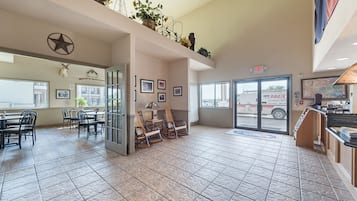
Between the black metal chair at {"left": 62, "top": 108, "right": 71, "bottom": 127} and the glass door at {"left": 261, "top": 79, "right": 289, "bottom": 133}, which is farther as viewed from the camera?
the black metal chair at {"left": 62, "top": 108, "right": 71, "bottom": 127}

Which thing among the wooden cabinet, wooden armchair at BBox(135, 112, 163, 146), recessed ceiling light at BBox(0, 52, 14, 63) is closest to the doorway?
the wooden cabinet

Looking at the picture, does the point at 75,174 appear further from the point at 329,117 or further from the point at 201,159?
the point at 329,117

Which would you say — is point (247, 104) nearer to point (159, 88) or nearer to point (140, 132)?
point (159, 88)

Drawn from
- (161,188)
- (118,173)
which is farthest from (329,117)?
(118,173)

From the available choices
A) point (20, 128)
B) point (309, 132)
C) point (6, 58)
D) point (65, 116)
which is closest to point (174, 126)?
point (309, 132)

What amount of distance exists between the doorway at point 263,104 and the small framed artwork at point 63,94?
8.10 meters

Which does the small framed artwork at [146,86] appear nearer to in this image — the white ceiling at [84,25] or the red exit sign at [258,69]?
the white ceiling at [84,25]

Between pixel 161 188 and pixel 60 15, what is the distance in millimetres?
3333

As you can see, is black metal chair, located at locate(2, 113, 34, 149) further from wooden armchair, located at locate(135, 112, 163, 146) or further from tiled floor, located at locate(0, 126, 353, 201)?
wooden armchair, located at locate(135, 112, 163, 146)

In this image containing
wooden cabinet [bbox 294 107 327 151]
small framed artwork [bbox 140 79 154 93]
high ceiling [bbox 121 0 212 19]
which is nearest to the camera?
wooden cabinet [bbox 294 107 327 151]

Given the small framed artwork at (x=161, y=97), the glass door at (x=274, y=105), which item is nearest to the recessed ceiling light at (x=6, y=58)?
the small framed artwork at (x=161, y=97)

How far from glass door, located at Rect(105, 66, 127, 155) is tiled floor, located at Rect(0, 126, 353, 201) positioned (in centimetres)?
27

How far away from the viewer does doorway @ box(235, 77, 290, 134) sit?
5.29m

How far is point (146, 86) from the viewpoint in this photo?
197 inches
